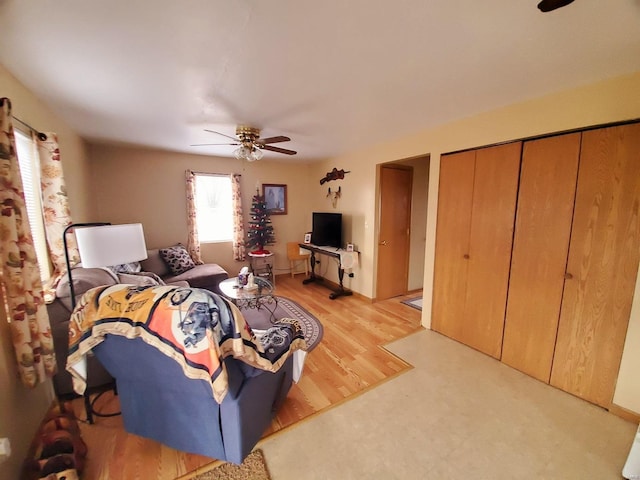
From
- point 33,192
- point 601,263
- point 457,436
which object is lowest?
point 457,436

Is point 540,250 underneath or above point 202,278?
above

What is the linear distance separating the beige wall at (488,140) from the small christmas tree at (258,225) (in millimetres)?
1627

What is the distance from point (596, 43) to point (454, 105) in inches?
35.4

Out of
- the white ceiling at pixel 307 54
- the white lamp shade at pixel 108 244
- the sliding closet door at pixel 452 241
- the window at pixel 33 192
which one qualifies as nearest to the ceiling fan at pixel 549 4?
the white ceiling at pixel 307 54

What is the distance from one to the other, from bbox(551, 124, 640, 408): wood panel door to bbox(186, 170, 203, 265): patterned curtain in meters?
4.70

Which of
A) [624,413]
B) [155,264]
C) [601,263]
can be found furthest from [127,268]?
[624,413]

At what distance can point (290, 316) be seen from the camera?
337cm

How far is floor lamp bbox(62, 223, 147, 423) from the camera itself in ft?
4.87

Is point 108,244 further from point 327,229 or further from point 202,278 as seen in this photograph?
point 327,229

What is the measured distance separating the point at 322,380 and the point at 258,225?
3.21 m

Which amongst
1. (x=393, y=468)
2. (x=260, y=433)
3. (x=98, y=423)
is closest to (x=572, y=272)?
(x=393, y=468)

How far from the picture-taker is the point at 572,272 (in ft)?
6.40

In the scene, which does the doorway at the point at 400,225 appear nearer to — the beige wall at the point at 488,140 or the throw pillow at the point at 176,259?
the beige wall at the point at 488,140

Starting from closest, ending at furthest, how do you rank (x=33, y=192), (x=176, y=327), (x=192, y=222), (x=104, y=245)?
1. (x=176, y=327)
2. (x=104, y=245)
3. (x=33, y=192)
4. (x=192, y=222)
